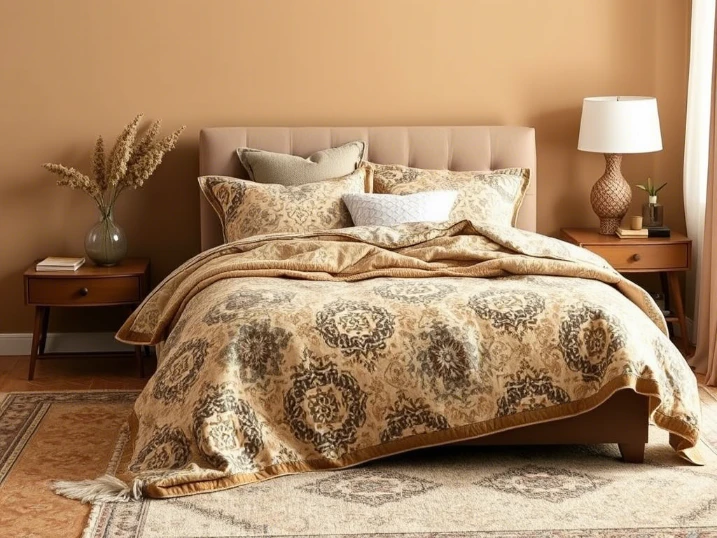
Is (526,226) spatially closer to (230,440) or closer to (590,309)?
(590,309)

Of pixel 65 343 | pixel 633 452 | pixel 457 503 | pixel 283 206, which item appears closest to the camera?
pixel 457 503

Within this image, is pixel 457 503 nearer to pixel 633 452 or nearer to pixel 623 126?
pixel 633 452

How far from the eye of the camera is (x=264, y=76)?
5539 mm

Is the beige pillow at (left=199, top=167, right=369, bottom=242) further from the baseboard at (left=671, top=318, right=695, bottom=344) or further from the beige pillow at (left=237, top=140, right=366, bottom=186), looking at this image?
the baseboard at (left=671, top=318, right=695, bottom=344)

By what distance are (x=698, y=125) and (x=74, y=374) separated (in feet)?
10.6

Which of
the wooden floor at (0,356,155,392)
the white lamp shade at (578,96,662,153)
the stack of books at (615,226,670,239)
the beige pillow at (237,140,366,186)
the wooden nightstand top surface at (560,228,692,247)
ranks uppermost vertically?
the white lamp shade at (578,96,662,153)

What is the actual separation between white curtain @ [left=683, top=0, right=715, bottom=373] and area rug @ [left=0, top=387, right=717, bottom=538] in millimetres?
1631

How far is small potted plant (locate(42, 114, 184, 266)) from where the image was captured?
5195 millimetres

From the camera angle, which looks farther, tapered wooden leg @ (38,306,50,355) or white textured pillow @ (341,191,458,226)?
tapered wooden leg @ (38,306,50,355)

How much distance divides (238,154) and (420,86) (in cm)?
99

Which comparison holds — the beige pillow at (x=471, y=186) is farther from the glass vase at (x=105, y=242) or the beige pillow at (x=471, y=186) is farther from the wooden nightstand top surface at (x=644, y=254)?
the glass vase at (x=105, y=242)

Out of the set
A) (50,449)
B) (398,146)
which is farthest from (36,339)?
(398,146)

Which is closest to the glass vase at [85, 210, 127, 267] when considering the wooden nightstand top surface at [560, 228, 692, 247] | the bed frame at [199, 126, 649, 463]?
the bed frame at [199, 126, 649, 463]

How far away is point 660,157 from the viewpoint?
5.73 meters
